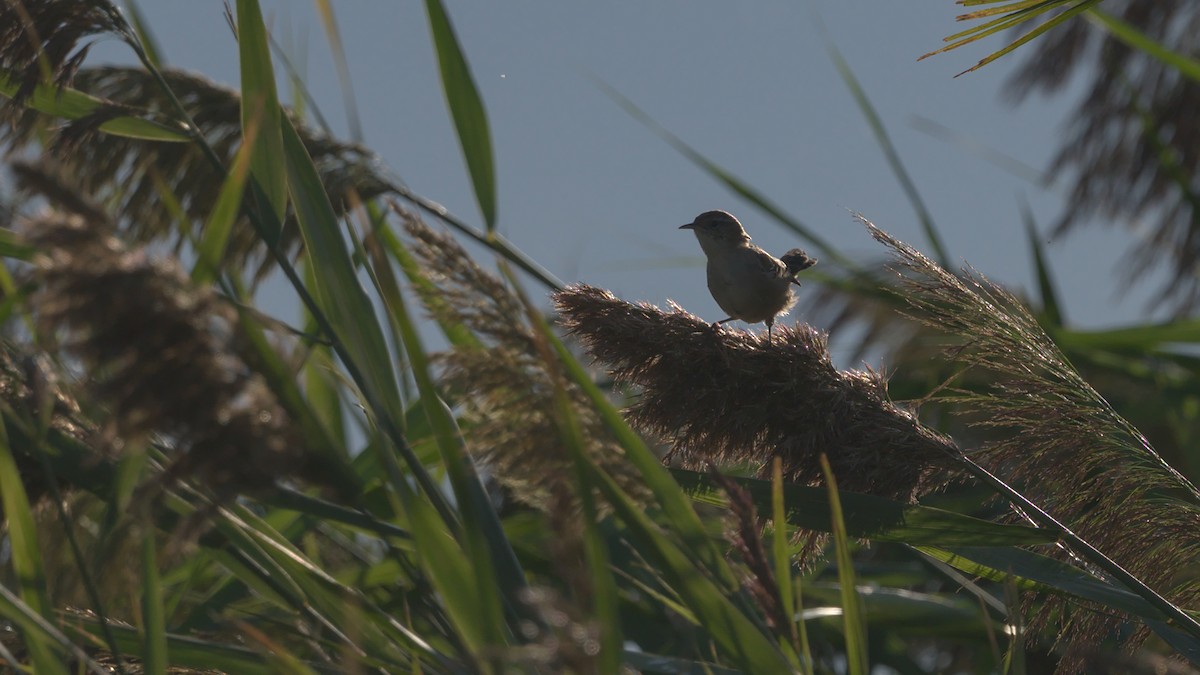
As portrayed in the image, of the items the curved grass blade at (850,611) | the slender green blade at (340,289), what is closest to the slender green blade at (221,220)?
the slender green blade at (340,289)

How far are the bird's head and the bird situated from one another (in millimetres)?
19

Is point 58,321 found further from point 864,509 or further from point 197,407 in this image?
point 864,509

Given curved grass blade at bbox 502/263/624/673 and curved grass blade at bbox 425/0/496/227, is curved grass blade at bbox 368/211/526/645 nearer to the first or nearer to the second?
curved grass blade at bbox 502/263/624/673

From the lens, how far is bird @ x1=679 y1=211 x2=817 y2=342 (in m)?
3.59

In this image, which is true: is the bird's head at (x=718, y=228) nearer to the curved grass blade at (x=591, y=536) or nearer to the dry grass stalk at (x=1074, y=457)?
the dry grass stalk at (x=1074, y=457)

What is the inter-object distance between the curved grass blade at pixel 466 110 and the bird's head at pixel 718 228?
2.38 m

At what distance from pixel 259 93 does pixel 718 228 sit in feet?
8.66

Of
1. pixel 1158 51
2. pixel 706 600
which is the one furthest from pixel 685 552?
pixel 1158 51

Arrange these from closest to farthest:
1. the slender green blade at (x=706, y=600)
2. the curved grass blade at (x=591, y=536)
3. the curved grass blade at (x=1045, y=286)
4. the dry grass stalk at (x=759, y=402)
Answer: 1. the curved grass blade at (x=591, y=536)
2. the slender green blade at (x=706, y=600)
3. the dry grass stalk at (x=759, y=402)
4. the curved grass blade at (x=1045, y=286)

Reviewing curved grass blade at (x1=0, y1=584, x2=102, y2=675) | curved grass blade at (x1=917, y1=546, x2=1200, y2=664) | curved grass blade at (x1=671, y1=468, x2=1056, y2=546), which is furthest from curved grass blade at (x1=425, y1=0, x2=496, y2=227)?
curved grass blade at (x1=917, y1=546, x2=1200, y2=664)

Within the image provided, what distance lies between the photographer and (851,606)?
49.9 inches

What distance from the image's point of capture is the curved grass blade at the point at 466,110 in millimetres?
1537

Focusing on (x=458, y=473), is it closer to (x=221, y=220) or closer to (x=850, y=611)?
(x=221, y=220)

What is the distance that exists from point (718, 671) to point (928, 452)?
430 millimetres
